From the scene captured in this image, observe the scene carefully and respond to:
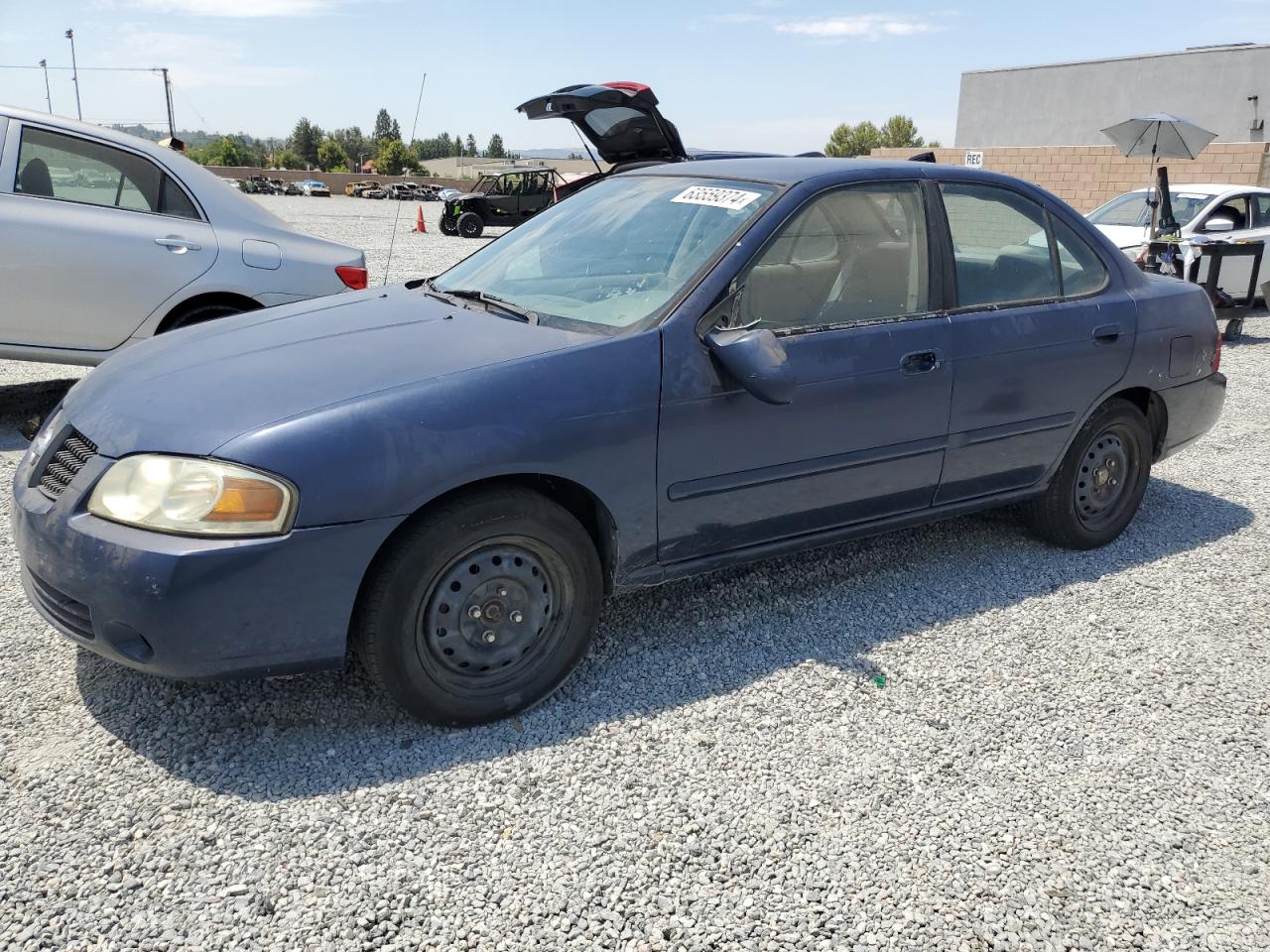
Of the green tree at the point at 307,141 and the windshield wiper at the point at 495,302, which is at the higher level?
the green tree at the point at 307,141

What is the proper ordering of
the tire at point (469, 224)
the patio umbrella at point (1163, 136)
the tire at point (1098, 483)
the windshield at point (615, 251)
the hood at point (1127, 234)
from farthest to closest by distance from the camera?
the tire at point (469, 224), the patio umbrella at point (1163, 136), the hood at point (1127, 234), the tire at point (1098, 483), the windshield at point (615, 251)

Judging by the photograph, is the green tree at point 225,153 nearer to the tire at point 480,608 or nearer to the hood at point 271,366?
the hood at point 271,366

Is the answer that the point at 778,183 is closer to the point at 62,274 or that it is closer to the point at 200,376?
the point at 200,376

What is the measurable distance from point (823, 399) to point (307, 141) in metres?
104

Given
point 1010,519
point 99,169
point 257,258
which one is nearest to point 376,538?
point 1010,519

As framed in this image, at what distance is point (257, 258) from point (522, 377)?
3.54m

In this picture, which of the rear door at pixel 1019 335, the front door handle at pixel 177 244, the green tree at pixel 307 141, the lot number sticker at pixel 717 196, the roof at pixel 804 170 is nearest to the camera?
the lot number sticker at pixel 717 196

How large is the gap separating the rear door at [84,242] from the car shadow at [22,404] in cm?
57

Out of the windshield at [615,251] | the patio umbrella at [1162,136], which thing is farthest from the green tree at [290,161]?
the windshield at [615,251]

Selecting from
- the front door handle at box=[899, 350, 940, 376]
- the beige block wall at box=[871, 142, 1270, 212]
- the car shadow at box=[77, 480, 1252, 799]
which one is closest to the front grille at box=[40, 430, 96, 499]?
the car shadow at box=[77, 480, 1252, 799]

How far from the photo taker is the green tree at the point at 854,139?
7444 centimetres

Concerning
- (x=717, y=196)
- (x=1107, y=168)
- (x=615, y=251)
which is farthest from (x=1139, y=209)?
(x=1107, y=168)

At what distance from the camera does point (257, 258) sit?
5773 millimetres

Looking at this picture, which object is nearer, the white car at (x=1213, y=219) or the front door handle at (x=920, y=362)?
the front door handle at (x=920, y=362)
